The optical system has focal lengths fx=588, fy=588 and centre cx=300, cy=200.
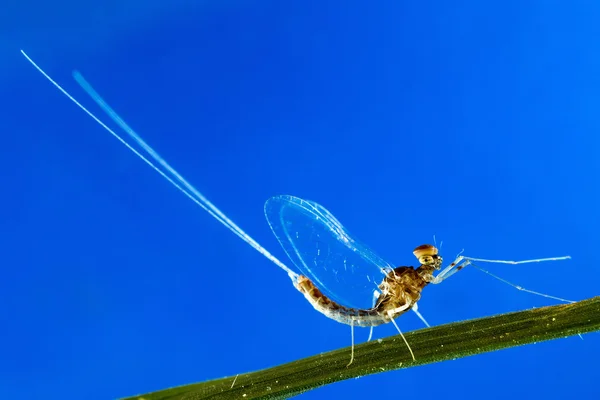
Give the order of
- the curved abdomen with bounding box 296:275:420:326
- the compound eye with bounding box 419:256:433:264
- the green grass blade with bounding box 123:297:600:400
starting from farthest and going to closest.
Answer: the compound eye with bounding box 419:256:433:264 < the curved abdomen with bounding box 296:275:420:326 < the green grass blade with bounding box 123:297:600:400

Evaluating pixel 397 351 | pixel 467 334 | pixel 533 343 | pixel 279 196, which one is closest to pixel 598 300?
pixel 533 343

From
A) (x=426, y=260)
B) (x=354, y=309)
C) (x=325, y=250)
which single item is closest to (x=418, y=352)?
(x=354, y=309)

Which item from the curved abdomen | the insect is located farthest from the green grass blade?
the insect

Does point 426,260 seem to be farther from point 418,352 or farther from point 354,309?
point 418,352

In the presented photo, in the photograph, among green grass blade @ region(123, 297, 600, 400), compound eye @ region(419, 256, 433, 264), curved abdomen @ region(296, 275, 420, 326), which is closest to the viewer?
green grass blade @ region(123, 297, 600, 400)

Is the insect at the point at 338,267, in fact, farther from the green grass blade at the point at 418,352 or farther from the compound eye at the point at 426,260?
the green grass blade at the point at 418,352

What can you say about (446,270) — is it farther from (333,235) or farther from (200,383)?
(200,383)

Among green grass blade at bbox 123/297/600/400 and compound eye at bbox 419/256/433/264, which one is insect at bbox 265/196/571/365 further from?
green grass blade at bbox 123/297/600/400
